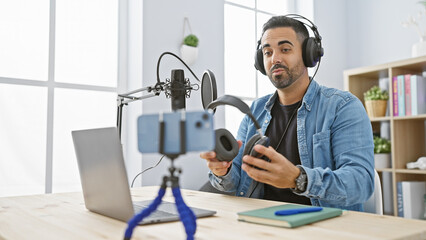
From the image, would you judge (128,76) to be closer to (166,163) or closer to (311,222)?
(166,163)

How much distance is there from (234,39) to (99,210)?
7.73ft

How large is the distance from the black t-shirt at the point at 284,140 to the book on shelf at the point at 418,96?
58.1 inches

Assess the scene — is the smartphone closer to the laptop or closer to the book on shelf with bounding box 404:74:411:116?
the laptop

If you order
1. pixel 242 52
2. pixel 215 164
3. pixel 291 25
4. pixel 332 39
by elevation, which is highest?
pixel 332 39

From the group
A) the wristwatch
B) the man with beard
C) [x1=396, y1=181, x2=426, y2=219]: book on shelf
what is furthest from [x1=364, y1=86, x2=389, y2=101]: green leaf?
the wristwatch

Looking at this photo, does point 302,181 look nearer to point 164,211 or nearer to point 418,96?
point 164,211

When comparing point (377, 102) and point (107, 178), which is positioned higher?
point (377, 102)

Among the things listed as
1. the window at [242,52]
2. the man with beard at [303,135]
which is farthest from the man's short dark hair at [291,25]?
the window at [242,52]

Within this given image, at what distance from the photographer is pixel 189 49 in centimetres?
257

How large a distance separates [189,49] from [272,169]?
5.51 ft

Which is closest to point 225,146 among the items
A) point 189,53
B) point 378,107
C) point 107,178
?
point 107,178

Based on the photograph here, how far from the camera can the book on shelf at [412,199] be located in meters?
2.68

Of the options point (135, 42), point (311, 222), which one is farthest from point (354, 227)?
point (135, 42)

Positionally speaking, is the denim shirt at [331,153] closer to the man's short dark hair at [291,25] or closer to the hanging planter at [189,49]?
the man's short dark hair at [291,25]
